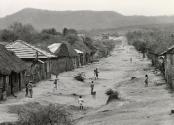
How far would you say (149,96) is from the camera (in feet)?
97.7

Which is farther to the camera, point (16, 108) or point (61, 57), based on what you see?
point (61, 57)

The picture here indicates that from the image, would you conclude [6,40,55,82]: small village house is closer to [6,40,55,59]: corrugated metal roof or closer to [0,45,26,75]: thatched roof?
[6,40,55,59]: corrugated metal roof

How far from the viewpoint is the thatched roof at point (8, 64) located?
93.2 ft

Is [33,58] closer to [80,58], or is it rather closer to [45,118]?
[45,118]

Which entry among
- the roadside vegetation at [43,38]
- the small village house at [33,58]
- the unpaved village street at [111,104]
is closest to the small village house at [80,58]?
the roadside vegetation at [43,38]

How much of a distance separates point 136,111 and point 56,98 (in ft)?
30.0

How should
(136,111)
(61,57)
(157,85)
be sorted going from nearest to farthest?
1. (136,111)
2. (157,85)
3. (61,57)

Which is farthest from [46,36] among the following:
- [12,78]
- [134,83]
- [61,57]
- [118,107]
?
[118,107]

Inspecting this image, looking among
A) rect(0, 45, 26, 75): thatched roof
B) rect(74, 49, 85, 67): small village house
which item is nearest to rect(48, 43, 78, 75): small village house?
rect(74, 49, 85, 67): small village house

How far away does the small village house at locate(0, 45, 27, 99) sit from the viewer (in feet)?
92.5

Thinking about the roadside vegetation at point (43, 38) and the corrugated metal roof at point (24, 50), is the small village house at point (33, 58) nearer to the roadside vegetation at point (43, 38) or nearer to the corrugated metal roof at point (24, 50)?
the corrugated metal roof at point (24, 50)

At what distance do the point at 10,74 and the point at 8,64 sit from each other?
Result: 0.79m

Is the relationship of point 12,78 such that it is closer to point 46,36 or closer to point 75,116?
point 75,116

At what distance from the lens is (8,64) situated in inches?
1190
